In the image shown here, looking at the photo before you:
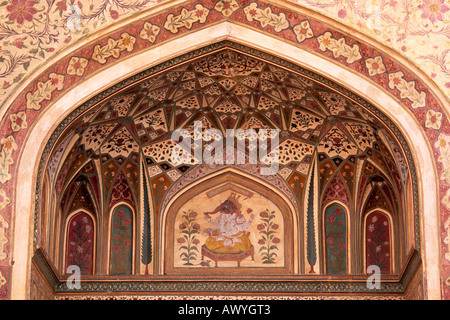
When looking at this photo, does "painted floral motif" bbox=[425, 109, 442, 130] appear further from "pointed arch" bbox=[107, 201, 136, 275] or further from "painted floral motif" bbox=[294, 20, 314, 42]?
"pointed arch" bbox=[107, 201, 136, 275]

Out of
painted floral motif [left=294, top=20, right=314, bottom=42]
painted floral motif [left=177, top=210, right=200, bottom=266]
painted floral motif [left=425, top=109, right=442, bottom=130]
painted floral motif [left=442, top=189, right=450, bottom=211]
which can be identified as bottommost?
painted floral motif [left=442, top=189, right=450, bottom=211]

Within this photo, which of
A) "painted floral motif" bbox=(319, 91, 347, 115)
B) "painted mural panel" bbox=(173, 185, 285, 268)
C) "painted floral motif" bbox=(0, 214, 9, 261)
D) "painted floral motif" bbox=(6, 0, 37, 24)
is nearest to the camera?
"painted floral motif" bbox=(0, 214, 9, 261)

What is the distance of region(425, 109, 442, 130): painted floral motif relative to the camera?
11.3 m

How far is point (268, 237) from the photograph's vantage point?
13125mm

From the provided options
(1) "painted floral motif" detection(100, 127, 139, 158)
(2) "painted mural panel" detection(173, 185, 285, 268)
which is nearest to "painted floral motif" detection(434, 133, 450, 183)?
(2) "painted mural panel" detection(173, 185, 285, 268)

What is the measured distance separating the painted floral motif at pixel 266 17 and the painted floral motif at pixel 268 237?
2.57 metres

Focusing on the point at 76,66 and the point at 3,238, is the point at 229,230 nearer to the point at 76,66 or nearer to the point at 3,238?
the point at 76,66

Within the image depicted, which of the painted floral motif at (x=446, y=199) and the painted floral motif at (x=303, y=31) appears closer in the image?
the painted floral motif at (x=446, y=199)

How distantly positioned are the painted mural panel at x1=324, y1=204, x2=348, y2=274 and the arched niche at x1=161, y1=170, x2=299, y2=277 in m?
0.39

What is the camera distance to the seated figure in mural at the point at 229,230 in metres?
13.1

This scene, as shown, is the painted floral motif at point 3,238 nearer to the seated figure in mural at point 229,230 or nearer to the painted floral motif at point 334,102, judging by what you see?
the seated figure in mural at point 229,230

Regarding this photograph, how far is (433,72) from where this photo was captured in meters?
11.4

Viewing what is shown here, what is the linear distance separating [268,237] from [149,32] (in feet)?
9.99

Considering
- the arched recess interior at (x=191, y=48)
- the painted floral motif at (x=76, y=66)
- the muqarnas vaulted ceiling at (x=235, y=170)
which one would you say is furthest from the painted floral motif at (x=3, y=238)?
the painted floral motif at (x=76, y=66)
